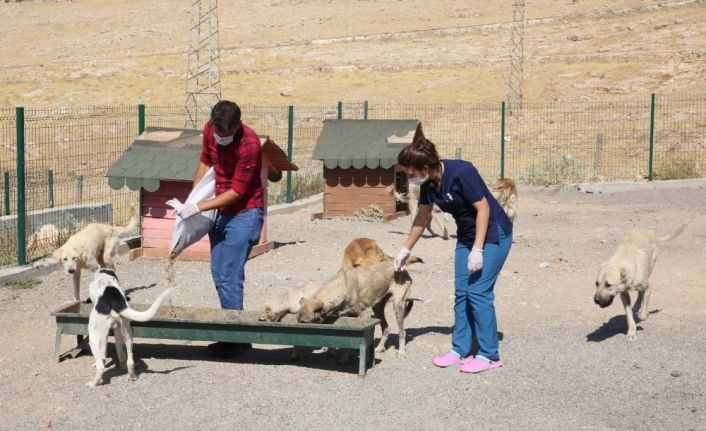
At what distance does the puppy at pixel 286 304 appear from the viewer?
7703 mm

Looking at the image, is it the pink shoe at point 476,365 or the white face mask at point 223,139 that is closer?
the white face mask at point 223,139

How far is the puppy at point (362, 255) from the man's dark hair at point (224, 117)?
6.80 ft

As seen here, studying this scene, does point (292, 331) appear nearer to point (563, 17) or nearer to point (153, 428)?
point (153, 428)

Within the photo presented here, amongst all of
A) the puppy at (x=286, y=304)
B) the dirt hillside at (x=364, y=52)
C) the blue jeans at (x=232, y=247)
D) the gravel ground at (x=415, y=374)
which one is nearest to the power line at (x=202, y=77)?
the dirt hillside at (x=364, y=52)

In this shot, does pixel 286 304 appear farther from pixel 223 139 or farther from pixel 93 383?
pixel 93 383

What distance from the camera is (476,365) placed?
7.65m

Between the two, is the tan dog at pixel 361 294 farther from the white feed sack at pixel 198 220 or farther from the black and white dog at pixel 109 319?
the black and white dog at pixel 109 319

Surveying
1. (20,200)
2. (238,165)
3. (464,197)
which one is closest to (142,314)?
(238,165)

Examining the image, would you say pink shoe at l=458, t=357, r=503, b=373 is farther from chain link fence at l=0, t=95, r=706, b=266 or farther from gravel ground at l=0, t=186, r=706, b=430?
chain link fence at l=0, t=95, r=706, b=266

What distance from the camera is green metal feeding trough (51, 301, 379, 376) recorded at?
7.39 metres

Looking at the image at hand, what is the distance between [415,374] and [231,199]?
1.97 metres

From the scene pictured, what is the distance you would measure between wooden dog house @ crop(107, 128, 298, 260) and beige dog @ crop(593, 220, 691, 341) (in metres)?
4.86

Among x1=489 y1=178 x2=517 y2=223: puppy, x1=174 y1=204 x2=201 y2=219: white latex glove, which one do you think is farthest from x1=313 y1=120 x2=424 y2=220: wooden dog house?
x1=174 y1=204 x2=201 y2=219: white latex glove

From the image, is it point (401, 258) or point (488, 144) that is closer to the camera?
point (401, 258)
